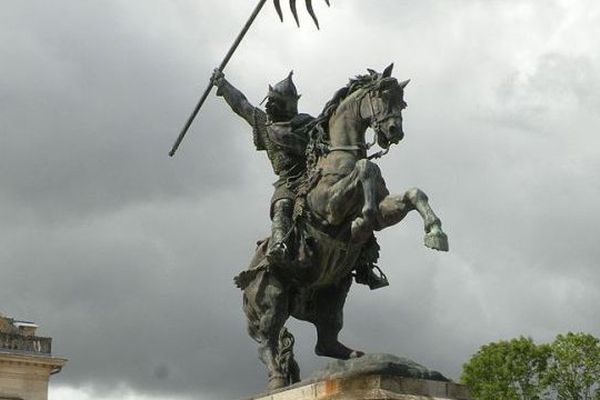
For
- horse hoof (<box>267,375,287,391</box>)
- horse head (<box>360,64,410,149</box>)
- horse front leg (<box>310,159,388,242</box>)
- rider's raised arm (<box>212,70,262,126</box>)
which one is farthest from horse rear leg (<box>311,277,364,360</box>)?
rider's raised arm (<box>212,70,262,126</box>)

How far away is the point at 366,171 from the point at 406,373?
2494 mm

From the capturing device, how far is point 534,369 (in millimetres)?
57094

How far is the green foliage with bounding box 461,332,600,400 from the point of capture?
182 ft

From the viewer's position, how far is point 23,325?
219 ft

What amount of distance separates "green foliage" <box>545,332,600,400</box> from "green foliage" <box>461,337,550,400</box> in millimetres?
903

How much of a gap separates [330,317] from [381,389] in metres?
2.99

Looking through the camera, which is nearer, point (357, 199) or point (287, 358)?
point (357, 199)

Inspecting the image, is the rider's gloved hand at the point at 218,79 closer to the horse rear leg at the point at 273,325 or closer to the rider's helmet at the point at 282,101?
the rider's helmet at the point at 282,101

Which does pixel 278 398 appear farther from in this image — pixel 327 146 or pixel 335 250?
pixel 327 146

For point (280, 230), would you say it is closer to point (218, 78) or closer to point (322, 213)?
point (322, 213)

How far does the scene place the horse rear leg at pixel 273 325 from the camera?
55.6 ft

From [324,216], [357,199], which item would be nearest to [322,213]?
[324,216]

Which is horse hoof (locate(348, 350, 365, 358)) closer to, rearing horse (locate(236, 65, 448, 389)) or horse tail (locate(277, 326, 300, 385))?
rearing horse (locate(236, 65, 448, 389))

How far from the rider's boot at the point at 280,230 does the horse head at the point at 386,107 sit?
1.62 m
